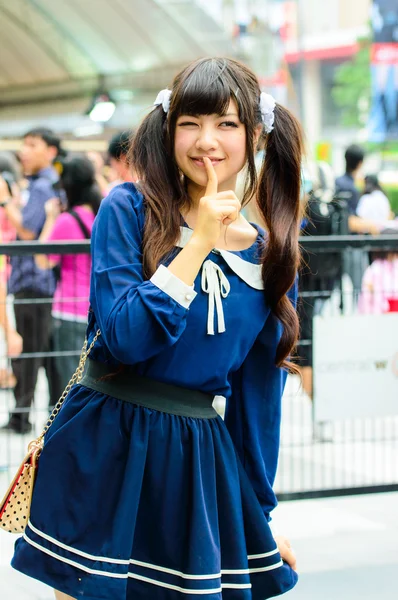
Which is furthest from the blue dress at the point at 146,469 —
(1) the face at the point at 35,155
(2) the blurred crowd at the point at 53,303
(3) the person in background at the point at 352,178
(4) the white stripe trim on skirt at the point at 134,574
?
(3) the person in background at the point at 352,178

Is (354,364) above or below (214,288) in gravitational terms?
below

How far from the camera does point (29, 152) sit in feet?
21.6

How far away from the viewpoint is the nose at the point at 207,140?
2.14 metres

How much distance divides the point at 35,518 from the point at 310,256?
2.96 metres

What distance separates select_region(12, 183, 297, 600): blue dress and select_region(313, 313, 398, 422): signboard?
7.31ft

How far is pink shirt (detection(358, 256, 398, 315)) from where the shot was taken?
470 cm

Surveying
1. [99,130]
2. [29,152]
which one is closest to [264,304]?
[29,152]

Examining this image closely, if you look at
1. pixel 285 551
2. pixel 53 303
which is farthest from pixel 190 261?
pixel 53 303

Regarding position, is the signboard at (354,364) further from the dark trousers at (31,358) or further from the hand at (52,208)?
the hand at (52,208)

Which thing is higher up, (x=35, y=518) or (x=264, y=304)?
(x=264, y=304)

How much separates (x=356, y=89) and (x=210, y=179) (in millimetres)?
43060

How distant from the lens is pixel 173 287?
6.61 ft

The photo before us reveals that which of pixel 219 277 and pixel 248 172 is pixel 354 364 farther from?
pixel 219 277

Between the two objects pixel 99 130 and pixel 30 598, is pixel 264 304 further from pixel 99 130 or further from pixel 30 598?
pixel 99 130
